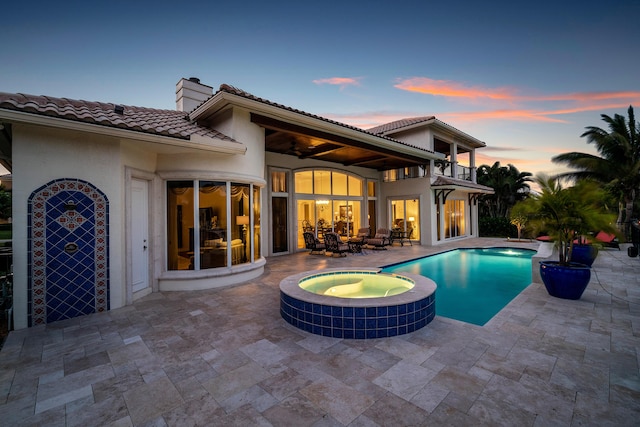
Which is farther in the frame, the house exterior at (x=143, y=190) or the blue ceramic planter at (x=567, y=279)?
the blue ceramic planter at (x=567, y=279)

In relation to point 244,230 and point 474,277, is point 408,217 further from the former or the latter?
point 244,230

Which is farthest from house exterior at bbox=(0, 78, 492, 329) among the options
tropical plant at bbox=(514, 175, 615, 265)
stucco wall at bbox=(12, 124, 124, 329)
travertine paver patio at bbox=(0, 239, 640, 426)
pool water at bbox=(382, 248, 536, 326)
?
tropical plant at bbox=(514, 175, 615, 265)

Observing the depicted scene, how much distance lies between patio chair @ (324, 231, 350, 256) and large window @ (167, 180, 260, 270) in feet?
14.9

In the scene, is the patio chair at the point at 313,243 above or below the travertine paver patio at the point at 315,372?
above

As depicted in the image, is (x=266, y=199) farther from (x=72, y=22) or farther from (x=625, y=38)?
(x=625, y=38)

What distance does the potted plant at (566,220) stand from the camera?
5.20 metres

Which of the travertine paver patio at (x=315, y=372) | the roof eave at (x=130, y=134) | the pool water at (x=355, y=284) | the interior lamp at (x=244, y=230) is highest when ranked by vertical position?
the roof eave at (x=130, y=134)

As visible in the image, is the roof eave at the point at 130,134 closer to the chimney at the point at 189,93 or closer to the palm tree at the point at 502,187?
the chimney at the point at 189,93

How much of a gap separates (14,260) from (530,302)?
8.87 meters

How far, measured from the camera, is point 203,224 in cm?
657

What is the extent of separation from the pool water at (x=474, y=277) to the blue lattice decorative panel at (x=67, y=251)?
6359 mm

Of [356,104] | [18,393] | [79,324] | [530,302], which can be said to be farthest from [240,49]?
[530,302]

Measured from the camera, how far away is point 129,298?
5344 mm

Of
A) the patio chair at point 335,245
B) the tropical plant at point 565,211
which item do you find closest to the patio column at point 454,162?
the patio chair at point 335,245
